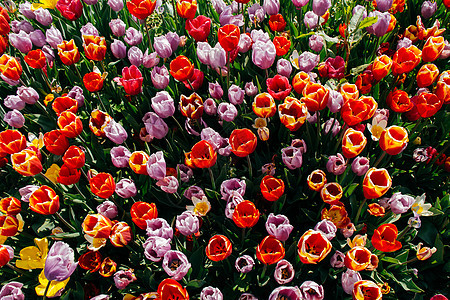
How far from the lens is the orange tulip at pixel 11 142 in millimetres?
1991

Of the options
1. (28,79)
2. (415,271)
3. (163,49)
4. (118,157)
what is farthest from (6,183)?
(415,271)

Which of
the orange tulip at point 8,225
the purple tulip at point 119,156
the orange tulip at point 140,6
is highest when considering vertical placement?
the orange tulip at point 140,6

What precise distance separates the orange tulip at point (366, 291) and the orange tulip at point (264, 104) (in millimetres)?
1028

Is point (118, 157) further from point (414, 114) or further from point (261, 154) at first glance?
point (414, 114)

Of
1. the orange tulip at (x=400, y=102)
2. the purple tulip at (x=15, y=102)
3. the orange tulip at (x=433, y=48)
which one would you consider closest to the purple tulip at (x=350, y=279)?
the orange tulip at (x=400, y=102)

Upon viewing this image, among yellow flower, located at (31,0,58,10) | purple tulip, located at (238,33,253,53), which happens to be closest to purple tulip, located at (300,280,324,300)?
purple tulip, located at (238,33,253,53)

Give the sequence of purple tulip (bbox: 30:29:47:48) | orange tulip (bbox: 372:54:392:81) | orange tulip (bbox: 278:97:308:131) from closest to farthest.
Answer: orange tulip (bbox: 278:97:308:131) < orange tulip (bbox: 372:54:392:81) < purple tulip (bbox: 30:29:47:48)

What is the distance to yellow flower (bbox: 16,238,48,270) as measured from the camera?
200 cm

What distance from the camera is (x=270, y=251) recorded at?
5.61ft

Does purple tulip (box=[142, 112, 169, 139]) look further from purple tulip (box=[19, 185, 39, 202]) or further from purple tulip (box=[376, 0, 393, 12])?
purple tulip (box=[376, 0, 393, 12])

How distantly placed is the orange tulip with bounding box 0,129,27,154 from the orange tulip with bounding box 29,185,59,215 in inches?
15.4

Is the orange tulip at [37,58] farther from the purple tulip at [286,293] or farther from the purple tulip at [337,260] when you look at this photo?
the purple tulip at [337,260]

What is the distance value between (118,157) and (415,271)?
1.92 meters

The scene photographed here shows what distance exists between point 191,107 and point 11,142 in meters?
1.11
